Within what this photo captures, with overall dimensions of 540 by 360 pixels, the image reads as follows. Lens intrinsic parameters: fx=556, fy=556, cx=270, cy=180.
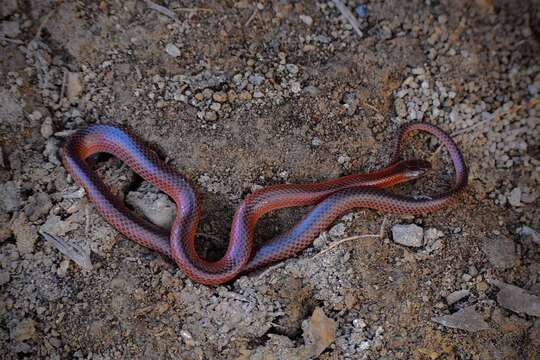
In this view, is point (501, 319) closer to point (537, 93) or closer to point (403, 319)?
point (403, 319)

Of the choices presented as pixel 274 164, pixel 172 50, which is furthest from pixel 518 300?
pixel 172 50

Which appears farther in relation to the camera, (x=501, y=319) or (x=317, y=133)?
(x=317, y=133)

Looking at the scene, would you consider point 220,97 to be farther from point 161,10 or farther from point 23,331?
point 23,331

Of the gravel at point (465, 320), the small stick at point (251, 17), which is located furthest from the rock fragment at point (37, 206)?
the gravel at point (465, 320)

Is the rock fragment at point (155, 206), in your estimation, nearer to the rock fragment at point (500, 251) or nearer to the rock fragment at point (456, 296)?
the rock fragment at point (456, 296)

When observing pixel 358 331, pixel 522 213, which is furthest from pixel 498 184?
pixel 358 331
